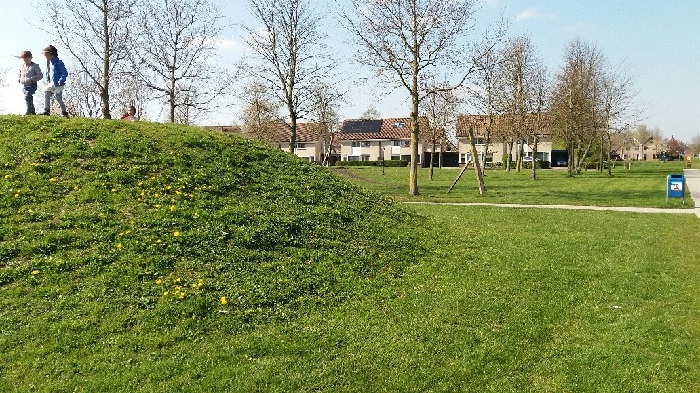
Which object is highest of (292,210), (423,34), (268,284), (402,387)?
(423,34)

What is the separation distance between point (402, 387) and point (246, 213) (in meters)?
5.45

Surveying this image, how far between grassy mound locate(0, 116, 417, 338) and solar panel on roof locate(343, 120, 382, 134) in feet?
243

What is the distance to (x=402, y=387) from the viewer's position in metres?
5.35

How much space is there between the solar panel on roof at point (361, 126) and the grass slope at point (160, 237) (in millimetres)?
74099

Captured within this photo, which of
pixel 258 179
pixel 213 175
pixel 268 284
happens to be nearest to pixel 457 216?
pixel 258 179

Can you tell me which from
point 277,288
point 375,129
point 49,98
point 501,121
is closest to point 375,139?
point 375,129

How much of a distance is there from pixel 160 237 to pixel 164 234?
0.37 feet

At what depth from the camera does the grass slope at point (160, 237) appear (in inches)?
257

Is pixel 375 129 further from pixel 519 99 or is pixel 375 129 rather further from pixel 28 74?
pixel 28 74

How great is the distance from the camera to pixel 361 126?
8881 cm

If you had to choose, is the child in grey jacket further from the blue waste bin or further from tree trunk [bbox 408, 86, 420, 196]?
the blue waste bin

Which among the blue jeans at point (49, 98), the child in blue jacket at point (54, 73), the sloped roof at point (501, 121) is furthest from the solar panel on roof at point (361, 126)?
the child in blue jacket at point (54, 73)

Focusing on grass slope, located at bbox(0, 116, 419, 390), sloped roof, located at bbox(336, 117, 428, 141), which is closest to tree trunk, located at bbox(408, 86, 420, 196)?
grass slope, located at bbox(0, 116, 419, 390)

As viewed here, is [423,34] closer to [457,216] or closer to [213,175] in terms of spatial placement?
[457,216]
